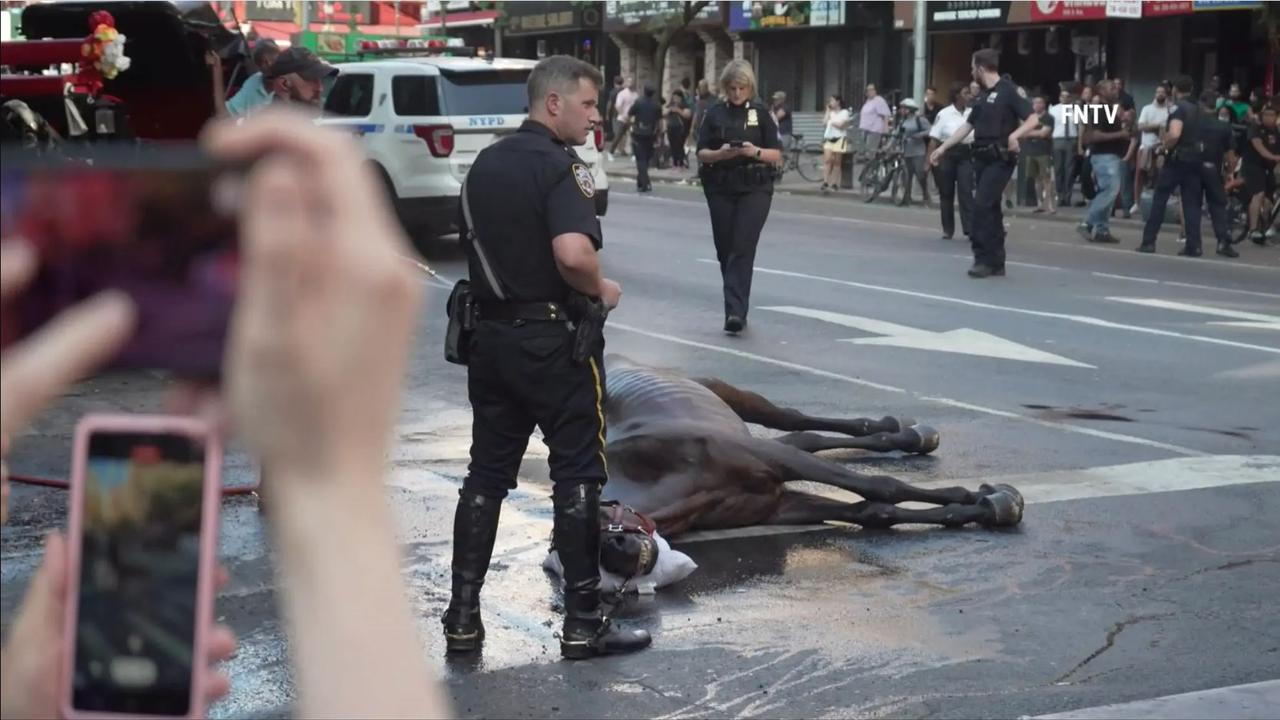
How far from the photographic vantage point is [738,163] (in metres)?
12.3

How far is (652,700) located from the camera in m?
5.18

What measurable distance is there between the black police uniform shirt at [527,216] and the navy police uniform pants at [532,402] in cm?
12

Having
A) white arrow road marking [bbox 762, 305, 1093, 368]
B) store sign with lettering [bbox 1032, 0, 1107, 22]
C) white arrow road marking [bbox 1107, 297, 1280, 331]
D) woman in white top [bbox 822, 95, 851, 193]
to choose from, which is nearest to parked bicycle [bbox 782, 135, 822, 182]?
woman in white top [bbox 822, 95, 851, 193]

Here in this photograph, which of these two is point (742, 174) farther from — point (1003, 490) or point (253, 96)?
point (1003, 490)

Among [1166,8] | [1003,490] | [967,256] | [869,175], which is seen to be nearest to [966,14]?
[1166,8]

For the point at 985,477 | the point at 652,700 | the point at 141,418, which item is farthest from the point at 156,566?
the point at 985,477

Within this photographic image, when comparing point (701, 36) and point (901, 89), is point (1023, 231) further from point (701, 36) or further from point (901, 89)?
point (701, 36)

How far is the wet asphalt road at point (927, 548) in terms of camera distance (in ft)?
17.3

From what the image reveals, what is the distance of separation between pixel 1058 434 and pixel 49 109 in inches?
229

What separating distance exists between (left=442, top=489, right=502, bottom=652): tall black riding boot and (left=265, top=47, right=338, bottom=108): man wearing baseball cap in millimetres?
2125

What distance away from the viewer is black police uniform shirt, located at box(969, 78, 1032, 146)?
16.7 meters

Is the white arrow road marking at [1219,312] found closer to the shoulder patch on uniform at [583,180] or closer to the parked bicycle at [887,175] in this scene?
the shoulder patch on uniform at [583,180]

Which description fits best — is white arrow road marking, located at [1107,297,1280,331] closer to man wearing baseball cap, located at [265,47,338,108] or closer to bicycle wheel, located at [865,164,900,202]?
man wearing baseball cap, located at [265,47,338,108]

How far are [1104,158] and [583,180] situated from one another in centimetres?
1701
